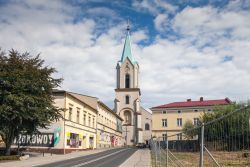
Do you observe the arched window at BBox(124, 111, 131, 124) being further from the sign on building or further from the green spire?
the sign on building

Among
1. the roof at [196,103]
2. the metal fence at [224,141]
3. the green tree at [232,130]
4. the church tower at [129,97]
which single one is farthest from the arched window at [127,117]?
the green tree at [232,130]

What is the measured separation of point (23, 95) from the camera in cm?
2992

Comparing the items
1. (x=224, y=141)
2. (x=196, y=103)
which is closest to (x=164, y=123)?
(x=196, y=103)

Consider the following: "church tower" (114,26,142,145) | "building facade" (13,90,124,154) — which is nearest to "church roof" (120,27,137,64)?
"church tower" (114,26,142,145)

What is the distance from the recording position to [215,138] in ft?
18.3

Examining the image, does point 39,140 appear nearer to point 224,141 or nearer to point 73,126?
point 73,126

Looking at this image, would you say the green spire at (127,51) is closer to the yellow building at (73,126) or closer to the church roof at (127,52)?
the church roof at (127,52)

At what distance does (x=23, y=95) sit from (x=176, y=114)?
205 ft

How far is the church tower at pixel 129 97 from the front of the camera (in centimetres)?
9938

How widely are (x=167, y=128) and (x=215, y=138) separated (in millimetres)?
83516

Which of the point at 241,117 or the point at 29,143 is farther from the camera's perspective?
the point at 29,143

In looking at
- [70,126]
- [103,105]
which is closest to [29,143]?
[70,126]

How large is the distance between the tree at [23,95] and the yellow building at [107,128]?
3522 cm

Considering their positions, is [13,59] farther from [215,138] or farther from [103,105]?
[103,105]
